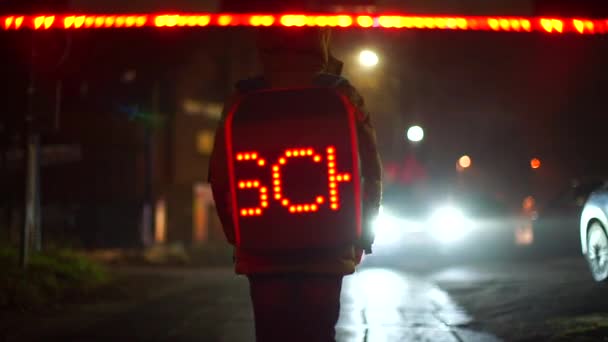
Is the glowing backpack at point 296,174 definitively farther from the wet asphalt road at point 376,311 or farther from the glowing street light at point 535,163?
the glowing street light at point 535,163

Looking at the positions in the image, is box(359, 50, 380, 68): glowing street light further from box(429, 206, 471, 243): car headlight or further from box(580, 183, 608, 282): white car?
box(429, 206, 471, 243): car headlight

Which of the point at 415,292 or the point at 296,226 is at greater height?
the point at 296,226

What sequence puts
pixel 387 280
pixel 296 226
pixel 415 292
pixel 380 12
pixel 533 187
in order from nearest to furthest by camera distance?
pixel 296 226
pixel 380 12
pixel 415 292
pixel 387 280
pixel 533 187

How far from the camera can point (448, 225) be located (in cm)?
1920

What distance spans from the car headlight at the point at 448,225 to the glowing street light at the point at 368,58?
1002 centimetres

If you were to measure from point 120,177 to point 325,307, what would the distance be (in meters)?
32.9

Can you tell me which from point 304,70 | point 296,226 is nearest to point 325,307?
point 296,226

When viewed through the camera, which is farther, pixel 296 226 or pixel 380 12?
pixel 380 12

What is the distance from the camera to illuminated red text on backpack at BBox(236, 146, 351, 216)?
319 centimetres

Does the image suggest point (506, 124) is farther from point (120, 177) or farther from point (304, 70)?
point (304, 70)

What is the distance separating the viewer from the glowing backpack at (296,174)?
10.5 ft

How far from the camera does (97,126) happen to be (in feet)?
117

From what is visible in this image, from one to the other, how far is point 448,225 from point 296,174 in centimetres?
1637

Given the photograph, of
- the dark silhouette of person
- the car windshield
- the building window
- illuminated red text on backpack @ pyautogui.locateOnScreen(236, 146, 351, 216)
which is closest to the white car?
the car windshield
